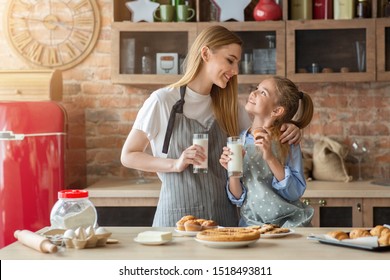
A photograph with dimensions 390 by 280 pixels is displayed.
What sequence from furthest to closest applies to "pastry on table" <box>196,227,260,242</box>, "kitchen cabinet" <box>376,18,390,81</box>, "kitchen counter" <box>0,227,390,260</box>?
"kitchen cabinet" <box>376,18,390,81</box> → "pastry on table" <box>196,227,260,242</box> → "kitchen counter" <box>0,227,390,260</box>

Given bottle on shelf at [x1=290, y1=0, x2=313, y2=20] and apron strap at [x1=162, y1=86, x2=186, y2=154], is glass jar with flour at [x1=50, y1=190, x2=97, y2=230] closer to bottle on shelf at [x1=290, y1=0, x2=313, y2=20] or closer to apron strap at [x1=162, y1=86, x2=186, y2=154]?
apron strap at [x1=162, y1=86, x2=186, y2=154]

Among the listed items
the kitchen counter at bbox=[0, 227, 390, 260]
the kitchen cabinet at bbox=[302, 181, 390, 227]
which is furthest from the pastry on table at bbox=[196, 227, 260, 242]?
the kitchen cabinet at bbox=[302, 181, 390, 227]

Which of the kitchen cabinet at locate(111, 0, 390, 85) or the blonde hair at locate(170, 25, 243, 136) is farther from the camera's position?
the kitchen cabinet at locate(111, 0, 390, 85)

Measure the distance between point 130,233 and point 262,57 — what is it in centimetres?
236

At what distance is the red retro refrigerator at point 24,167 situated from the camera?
13.2ft

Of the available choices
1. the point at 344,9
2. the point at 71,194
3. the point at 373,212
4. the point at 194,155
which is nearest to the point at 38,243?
the point at 71,194

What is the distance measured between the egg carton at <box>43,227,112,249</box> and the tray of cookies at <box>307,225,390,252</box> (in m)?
0.65

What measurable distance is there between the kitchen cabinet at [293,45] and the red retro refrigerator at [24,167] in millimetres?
666

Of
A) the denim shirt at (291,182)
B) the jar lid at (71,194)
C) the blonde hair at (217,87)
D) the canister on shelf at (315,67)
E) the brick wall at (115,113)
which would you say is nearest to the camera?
the jar lid at (71,194)

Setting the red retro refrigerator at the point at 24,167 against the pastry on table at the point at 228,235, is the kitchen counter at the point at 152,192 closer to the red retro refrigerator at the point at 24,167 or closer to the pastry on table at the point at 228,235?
the red retro refrigerator at the point at 24,167

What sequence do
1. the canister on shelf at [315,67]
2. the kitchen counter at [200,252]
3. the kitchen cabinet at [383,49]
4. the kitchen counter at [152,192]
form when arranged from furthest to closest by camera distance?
the canister on shelf at [315,67] < the kitchen cabinet at [383,49] < the kitchen counter at [152,192] < the kitchen counter at [200,252]

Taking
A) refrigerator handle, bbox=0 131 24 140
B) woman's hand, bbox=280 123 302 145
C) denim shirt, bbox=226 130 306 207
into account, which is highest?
woman's hand, bbox=280 123 302 145

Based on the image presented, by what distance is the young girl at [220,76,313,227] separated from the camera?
8.82 ft

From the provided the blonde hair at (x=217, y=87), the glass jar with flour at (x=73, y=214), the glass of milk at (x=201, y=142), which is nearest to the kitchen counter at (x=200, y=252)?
the glass jar with flour at (x=73, y=214)
